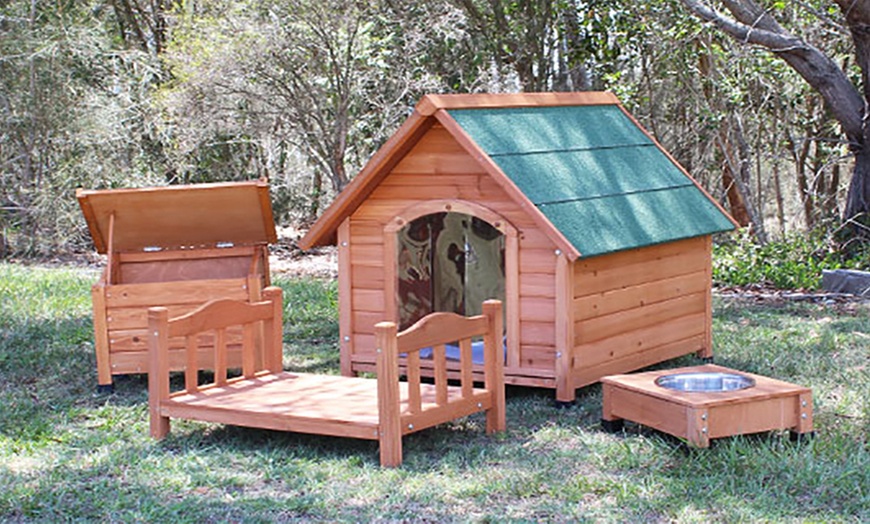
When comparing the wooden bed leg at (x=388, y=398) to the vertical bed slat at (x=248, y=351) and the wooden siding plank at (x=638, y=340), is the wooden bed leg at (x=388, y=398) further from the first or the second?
the wooden siding plank at (x=638, y=340)

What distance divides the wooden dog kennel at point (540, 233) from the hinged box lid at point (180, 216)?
648 millimetres

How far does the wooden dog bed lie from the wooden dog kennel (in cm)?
63

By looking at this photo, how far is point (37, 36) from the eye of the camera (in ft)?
46.0

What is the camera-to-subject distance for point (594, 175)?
277 inches

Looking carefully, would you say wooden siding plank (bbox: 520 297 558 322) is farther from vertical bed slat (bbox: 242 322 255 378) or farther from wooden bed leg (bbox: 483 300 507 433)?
vertical bed slat (bbox: 242 322 255 378)

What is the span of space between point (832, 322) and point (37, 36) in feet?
32.1

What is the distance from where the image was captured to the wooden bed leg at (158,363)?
5.89 meters

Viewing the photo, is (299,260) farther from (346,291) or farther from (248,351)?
(248,351)

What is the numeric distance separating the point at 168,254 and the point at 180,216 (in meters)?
0.34

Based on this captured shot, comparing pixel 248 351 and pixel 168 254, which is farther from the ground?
pixel 168 254

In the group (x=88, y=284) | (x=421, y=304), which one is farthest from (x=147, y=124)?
(x=421, y=304)

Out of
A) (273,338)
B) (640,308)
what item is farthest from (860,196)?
(273,338)

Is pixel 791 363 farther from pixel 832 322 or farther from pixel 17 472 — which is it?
pixel 17 472

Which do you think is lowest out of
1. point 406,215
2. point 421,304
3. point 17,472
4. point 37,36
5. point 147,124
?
point 17,472
